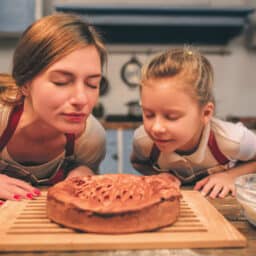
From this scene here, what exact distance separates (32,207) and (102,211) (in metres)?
0.27

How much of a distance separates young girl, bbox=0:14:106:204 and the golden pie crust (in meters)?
0.25

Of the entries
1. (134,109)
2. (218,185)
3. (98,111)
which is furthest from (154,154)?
(98,111)

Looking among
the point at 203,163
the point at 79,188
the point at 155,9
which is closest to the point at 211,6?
the point at 155,9

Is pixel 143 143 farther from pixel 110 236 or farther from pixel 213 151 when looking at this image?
pixel 110 236

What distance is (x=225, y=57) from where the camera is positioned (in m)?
3.84

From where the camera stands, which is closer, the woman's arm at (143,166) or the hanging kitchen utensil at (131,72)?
the woman's arm at (143,166)

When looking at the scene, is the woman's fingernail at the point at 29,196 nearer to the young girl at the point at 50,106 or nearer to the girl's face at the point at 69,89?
the young girl at the point at 50,106

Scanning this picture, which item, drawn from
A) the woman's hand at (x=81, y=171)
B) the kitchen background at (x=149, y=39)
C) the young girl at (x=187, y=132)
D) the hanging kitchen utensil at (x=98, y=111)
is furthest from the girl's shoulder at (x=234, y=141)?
the hanging kitchen utensil at (x=98, y=111)

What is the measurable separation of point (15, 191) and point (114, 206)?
411mm

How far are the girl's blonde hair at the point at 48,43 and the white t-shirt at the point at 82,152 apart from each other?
0.66ft

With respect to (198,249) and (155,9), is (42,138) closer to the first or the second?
(198,249)

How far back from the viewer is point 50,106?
123 cm

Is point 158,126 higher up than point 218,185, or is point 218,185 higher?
point 158,126

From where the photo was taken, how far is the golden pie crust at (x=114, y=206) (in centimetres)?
85
